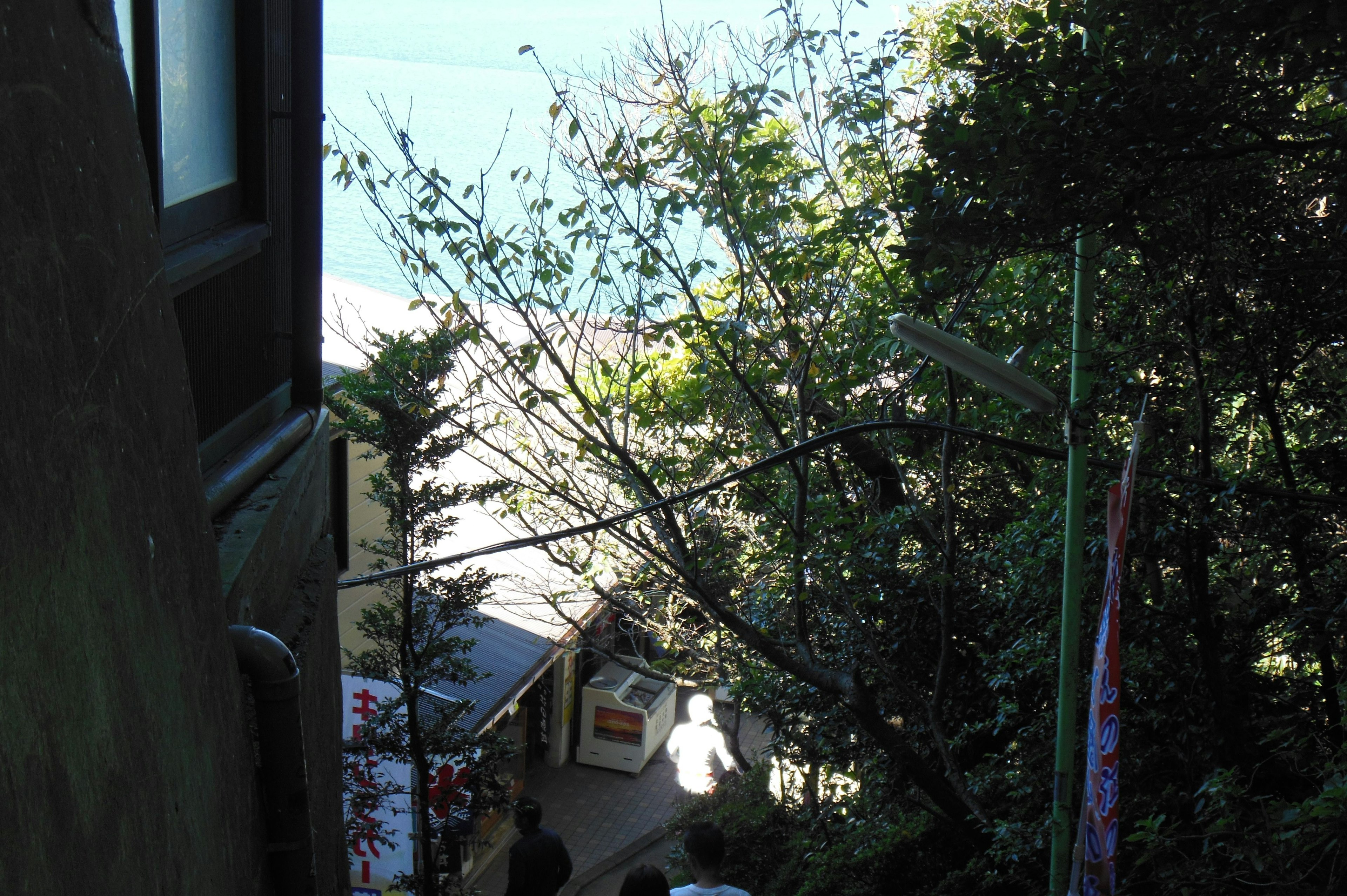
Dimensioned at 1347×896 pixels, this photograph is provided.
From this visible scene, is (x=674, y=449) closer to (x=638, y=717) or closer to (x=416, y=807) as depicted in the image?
(x=416, y=807)

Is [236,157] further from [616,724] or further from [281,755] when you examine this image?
[616,724]

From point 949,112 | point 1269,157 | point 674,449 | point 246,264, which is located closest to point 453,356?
point 674,449

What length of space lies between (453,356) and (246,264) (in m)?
4.53

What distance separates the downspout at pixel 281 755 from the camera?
9.50 feet

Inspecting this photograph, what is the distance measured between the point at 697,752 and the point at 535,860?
37.1 ft

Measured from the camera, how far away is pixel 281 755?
299cm

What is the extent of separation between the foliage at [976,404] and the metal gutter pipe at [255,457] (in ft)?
9.04

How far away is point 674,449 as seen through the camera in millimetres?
11078

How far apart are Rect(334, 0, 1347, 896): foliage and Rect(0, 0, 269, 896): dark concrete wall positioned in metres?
3.42

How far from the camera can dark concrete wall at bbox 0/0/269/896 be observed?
1.70m

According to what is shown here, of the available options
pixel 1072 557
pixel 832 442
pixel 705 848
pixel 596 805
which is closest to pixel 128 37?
pixel 832 442

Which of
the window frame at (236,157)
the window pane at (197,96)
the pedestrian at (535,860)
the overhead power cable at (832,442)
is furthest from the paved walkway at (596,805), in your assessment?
the window pane at (197,96)

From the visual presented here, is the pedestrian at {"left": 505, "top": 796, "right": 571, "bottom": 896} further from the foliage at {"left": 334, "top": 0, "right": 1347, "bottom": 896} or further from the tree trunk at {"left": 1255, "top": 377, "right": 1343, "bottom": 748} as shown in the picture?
the tree trunk at {"left": 1255, "top": 377, "right": 1343, "bottom": 748}

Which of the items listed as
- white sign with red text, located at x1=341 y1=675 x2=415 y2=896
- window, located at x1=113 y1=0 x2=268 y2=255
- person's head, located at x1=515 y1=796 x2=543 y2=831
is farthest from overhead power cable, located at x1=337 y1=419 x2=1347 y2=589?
white sign with red text, located at x1=341 y1=675 x2=415 y2=896
